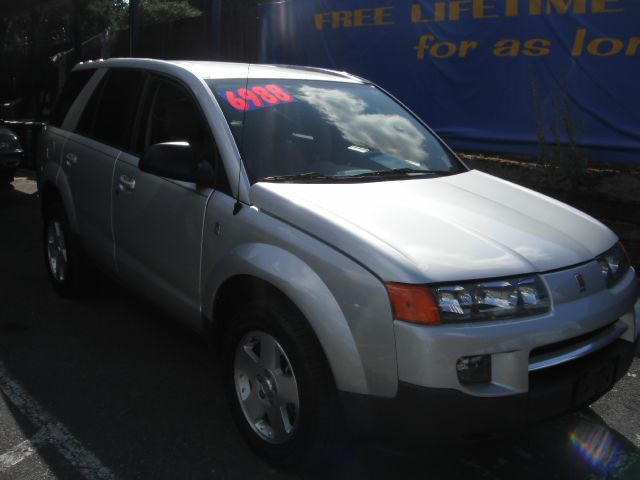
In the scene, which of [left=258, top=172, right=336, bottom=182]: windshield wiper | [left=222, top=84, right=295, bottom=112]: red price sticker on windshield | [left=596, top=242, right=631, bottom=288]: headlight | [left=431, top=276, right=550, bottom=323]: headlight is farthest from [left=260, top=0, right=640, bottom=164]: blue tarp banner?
[left=431, top=276, right=550, bottom=323]: headlight

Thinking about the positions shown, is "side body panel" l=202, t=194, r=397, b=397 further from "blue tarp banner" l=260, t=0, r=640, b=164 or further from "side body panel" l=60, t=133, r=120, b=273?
"blue tarp banner" l=260, t=0, r=640, b=164

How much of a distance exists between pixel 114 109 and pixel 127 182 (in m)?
0.75

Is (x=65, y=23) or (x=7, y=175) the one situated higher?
(x=65, y=23)

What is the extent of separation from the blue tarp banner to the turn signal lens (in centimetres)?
447

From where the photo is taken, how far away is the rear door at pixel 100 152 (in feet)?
13.6

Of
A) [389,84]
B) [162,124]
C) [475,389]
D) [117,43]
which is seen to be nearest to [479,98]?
[389,84]

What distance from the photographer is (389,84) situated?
8.37 m

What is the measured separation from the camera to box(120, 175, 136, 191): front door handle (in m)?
3.83

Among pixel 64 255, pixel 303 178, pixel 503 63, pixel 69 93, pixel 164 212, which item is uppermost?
pixel 503 63

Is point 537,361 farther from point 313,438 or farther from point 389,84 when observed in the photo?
point 389,84

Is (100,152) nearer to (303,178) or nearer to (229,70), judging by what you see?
(229,70)

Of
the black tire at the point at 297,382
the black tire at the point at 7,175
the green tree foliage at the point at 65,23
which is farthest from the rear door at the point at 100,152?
the green tree foliage at the point at 65,23

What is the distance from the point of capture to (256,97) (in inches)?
138

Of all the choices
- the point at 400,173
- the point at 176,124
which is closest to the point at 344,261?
the point at 400,173
